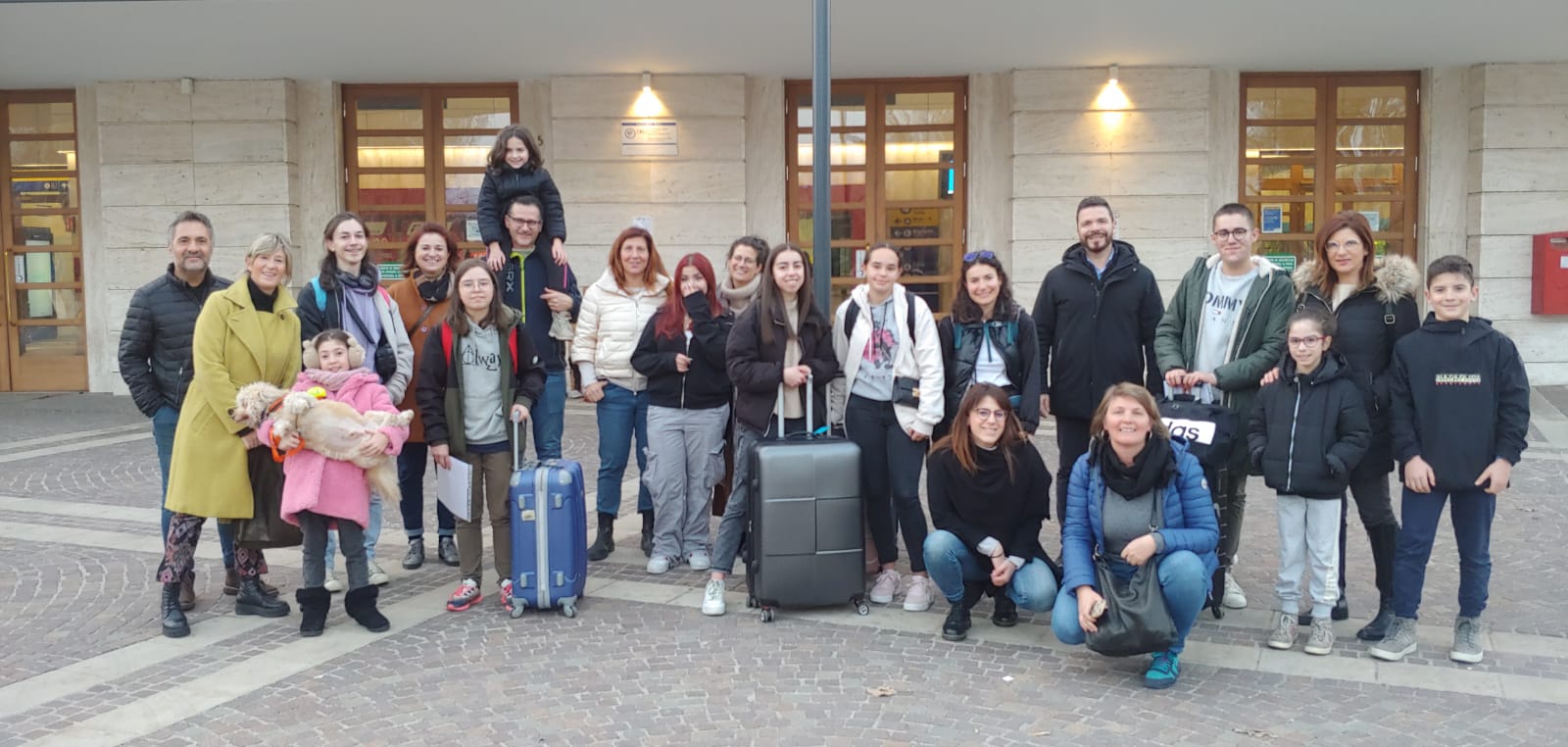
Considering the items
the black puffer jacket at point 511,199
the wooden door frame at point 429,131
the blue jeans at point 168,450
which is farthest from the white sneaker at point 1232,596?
the wooden door frame at point 429,131

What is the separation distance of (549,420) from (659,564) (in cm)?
99

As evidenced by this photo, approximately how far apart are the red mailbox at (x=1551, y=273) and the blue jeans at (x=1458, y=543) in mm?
A: 10033

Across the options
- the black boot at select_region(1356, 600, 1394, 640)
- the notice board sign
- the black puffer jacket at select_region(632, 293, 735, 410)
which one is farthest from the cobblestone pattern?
the notice board sign

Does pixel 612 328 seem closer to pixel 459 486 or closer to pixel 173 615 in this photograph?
pixel 459 486

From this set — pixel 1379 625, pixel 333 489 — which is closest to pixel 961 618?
pixel 1379 625

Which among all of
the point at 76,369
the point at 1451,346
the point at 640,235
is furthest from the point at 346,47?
the point at 1451,346

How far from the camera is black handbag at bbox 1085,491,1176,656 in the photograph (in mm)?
4582

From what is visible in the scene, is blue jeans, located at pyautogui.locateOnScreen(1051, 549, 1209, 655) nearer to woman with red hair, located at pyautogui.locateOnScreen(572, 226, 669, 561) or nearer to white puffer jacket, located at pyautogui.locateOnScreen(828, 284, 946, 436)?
white puffer jacket, located at pyautogui.locateOnScreen(828, 284, 946, 436)

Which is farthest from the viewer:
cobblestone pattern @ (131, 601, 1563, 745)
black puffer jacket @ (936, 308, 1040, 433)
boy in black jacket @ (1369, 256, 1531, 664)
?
black puffer jacket @ (936, 308, 1040, 433)

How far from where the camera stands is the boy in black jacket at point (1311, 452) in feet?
16.3

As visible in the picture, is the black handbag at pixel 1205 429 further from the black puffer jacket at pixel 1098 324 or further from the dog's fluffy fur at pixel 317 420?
the dog's fluffy fur at pixel 317 420

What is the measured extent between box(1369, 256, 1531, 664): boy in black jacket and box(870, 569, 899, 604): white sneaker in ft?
6.92

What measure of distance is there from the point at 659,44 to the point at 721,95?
149cm

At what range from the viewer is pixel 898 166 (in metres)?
14.2
